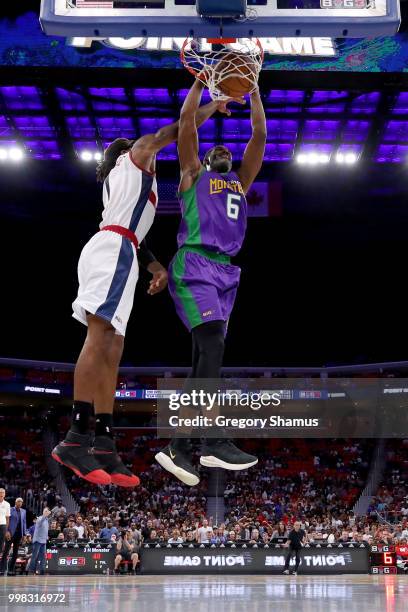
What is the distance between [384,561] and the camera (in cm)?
1972

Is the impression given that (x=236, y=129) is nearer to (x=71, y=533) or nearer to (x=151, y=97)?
(x=151, y=97)

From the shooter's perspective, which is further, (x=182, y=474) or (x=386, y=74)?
(x=386, y=74)

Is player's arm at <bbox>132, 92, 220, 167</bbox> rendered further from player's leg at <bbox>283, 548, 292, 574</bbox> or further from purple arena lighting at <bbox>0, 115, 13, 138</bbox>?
purple arena lighting at <bbox>0, 115, 13, 138</bbox>

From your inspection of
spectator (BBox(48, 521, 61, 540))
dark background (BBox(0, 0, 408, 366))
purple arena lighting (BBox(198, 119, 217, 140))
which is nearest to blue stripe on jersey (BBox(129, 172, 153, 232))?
spectator (BBox(48, 521, 61, 540))

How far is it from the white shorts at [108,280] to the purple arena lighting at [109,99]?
60.9 feet

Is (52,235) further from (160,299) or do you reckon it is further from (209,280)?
(209,280)

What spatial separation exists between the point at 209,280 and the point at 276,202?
2455 centimetres

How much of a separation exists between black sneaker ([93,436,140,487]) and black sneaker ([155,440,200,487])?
0.18m

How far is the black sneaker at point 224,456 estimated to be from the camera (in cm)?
382

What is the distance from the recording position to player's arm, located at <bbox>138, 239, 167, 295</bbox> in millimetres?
4309

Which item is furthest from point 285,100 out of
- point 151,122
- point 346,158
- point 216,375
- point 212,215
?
point 216,375

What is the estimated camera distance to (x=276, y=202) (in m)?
28.2

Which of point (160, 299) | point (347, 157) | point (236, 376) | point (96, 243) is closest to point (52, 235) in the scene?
point (160, 299)

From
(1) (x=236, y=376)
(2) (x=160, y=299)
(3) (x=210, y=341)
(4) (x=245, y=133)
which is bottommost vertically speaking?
(3) (x=210, y=341)
